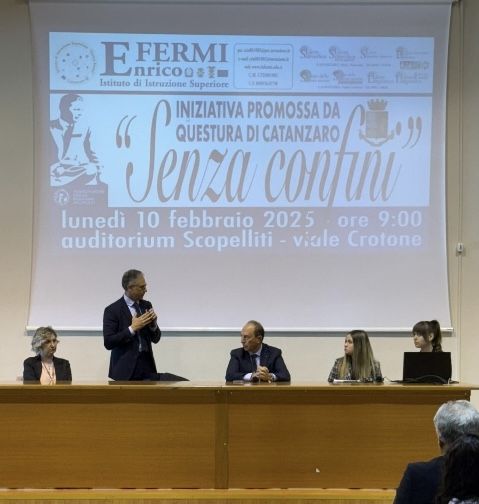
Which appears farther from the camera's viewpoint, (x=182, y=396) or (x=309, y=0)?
(x=309, y=0)

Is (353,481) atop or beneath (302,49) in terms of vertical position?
beneath

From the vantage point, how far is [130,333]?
4.82 metres

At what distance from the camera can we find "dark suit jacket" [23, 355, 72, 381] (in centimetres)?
464

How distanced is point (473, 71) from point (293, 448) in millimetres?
3631

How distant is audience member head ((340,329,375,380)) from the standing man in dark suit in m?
1.21

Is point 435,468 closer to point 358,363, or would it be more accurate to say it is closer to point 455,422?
point 455,422

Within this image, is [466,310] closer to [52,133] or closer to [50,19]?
[52,133]

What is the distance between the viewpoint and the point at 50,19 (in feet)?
19.7

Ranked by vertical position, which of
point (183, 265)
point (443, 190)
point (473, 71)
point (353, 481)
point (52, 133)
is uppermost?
point (473, 71)

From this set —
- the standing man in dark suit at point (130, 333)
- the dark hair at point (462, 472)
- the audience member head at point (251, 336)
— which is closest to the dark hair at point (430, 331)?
the audience member head at point (251, 336)

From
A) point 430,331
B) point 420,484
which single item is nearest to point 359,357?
point 430,331

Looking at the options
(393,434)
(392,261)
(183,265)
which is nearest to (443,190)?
(392,261)

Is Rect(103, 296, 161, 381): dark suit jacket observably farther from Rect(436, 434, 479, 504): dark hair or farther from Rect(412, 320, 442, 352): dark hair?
Rect(436, 434, 479, 504): dark hair

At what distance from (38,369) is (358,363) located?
1.91m
